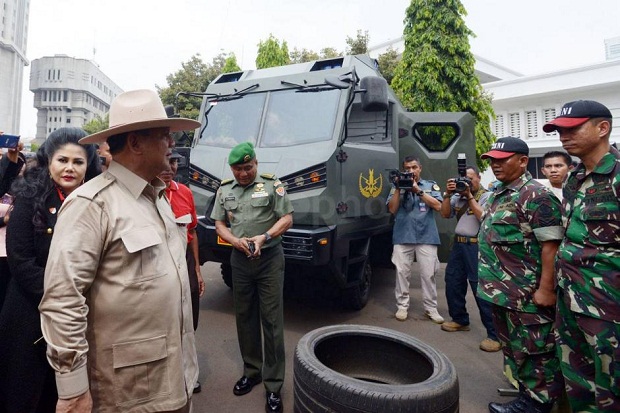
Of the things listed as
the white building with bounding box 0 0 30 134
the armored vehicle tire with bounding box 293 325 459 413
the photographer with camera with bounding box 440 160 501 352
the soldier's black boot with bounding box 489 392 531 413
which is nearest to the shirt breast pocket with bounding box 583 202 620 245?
the armored vehicle tire with bounding box 293 325 459 413

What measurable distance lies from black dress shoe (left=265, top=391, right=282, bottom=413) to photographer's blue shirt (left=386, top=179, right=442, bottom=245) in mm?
2291

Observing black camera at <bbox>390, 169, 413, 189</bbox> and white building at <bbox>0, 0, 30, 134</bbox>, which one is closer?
black camera at <bbox>390, 169, 413, 189</bbox>

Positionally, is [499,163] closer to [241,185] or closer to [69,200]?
[241,185]

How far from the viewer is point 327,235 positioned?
344 cm

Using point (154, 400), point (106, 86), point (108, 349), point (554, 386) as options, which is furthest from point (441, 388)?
point (106, 86)

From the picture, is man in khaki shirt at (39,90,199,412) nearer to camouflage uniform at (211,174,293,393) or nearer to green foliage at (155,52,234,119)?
camouflage uniform at (211,174,293,393)

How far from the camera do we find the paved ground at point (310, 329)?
9.00 feet

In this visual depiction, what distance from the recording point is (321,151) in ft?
12.0

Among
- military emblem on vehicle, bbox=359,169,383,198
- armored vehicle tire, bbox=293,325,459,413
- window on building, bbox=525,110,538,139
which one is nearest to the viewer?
armored vehicle tire, bbox=293,325,459,413

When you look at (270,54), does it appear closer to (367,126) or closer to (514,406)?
(367,126)

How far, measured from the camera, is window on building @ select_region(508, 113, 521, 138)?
60.2 feet

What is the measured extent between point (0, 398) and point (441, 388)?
2.16 metres

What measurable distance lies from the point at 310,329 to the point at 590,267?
103 inches

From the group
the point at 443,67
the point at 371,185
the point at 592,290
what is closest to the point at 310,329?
the point at 371,185
